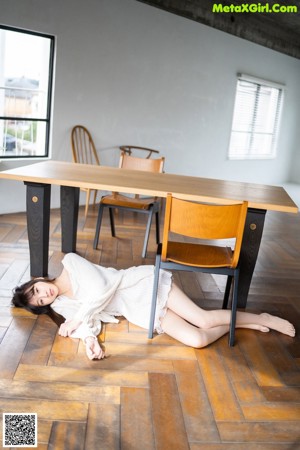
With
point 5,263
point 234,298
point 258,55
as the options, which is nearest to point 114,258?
point 5,263

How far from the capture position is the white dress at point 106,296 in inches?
94.1

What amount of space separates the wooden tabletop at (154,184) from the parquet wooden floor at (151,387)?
0.67m

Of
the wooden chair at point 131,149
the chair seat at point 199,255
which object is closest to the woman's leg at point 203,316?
the chair seat at point 199,255

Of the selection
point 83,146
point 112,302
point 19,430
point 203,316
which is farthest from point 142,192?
point 83,146

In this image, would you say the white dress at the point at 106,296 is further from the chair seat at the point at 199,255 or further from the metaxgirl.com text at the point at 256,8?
the metaxgirl.com text at the point at 256,8

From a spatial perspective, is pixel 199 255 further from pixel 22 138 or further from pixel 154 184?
pixel 22 138

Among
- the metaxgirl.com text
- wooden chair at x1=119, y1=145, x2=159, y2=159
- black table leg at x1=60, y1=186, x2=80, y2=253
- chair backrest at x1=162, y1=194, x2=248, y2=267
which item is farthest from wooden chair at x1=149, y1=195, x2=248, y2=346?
the metaxgirl.com text

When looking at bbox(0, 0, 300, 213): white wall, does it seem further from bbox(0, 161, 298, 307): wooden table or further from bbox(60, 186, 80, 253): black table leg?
bbox(0, 161, 298, 307): wooden table

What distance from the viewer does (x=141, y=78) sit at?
5863 mm

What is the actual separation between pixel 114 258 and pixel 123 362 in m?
1.50

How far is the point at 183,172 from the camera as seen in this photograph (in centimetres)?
691

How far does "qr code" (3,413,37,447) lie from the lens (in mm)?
1625

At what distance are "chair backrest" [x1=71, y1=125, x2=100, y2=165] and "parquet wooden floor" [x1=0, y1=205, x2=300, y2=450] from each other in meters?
2.57

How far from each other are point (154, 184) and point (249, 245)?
2.26ft
